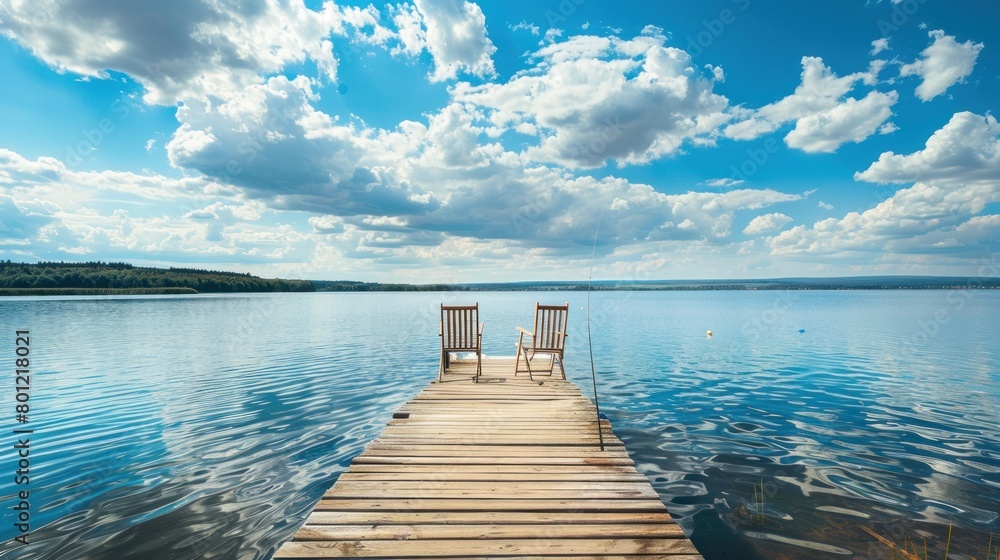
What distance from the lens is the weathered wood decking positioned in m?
3.31

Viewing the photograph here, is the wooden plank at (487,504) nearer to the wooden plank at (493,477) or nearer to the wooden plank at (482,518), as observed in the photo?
the wooden plank at (482,518)

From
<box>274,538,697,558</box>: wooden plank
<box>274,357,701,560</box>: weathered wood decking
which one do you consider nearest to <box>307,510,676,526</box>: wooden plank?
<box>274,357,701,560</box>: weathered wood decking

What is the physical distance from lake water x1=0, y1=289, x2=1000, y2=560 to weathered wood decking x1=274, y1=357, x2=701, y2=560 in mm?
1295

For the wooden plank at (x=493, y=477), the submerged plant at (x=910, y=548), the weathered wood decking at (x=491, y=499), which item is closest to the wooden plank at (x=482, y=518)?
the weathered wood decking at (x=491, y=499)

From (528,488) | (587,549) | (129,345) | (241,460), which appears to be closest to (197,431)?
(241,460)

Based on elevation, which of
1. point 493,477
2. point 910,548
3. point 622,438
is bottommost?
point 622,438

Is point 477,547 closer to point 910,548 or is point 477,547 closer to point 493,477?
point 493,477

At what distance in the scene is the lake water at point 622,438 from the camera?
4.93m

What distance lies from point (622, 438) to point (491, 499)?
479 cm

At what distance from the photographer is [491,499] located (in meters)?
4.01

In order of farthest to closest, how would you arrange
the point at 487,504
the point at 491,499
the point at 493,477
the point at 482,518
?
1. the point at 493,477
2. the point at 491,499
3. the point at 487,504
4. the point at 482,518

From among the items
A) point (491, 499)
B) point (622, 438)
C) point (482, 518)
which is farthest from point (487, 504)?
point (622, 438)

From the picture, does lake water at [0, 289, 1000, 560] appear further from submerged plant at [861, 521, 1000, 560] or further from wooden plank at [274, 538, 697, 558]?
wooden plank at [274, 538, 697, 558]

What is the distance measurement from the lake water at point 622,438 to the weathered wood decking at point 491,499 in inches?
51.0
